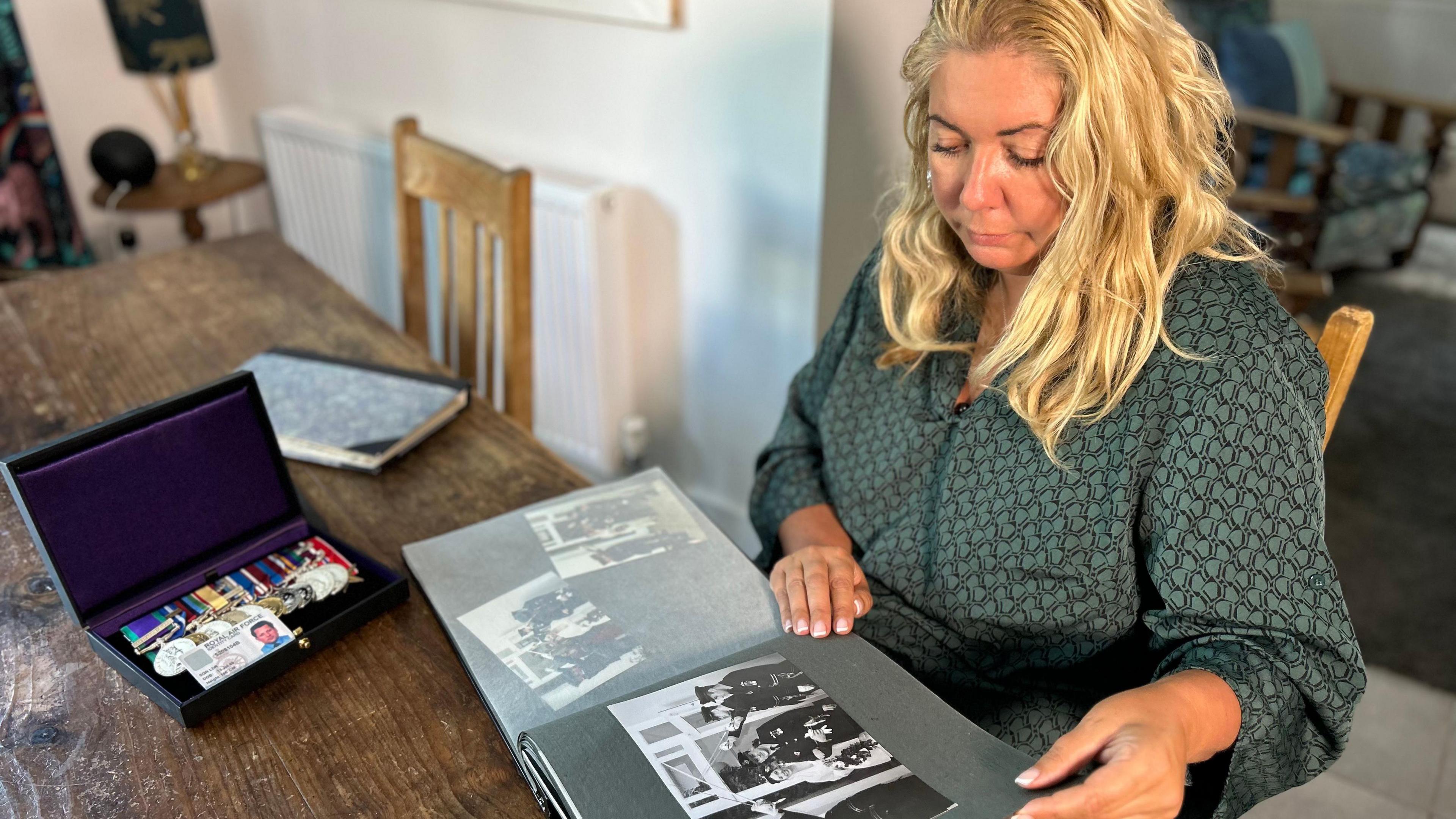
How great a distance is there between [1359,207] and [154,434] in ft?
12.6

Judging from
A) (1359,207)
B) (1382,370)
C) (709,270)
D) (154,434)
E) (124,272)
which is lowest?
(1382,370)

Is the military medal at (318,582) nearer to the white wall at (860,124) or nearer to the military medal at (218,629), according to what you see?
the military medal at (218,629)

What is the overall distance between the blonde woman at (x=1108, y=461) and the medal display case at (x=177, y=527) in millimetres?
418

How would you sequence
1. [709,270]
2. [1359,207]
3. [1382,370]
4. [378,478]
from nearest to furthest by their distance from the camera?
[378,478], [709,270], [1382,370], [1359,207]

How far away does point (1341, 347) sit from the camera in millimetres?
916

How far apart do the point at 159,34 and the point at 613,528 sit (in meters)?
2.11

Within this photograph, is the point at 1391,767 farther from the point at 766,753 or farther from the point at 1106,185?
the point at 766,753

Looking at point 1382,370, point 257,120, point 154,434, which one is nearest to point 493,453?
point 154,434

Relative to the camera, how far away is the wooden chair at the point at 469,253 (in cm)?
144

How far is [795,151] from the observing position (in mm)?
1777

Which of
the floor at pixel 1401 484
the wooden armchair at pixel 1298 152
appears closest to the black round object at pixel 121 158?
the wooden armchair at pixel 1298 152

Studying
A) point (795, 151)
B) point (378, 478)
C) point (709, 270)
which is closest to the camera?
point (378, 478)

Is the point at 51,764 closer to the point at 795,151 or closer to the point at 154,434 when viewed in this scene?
the point at 154,434

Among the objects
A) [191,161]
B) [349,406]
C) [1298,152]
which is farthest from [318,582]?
[1298,152]
